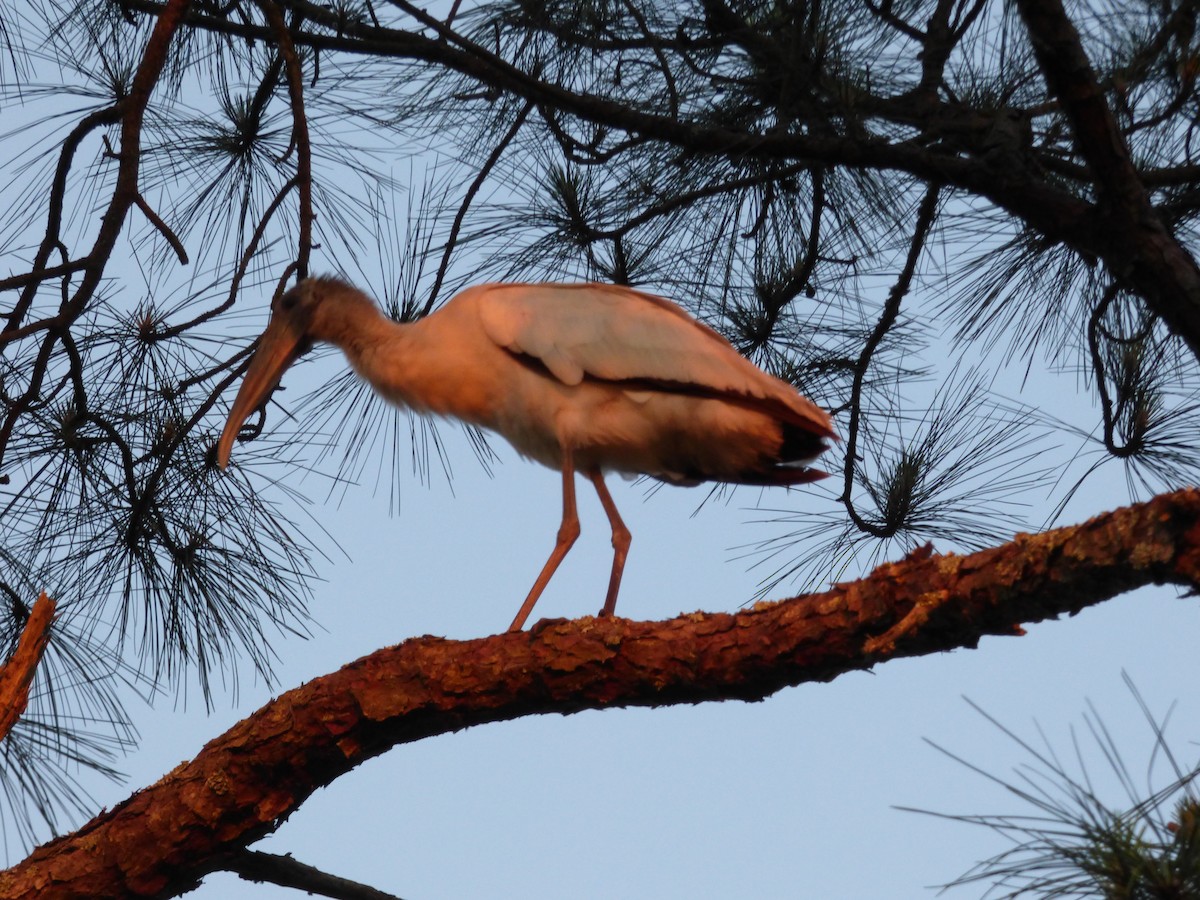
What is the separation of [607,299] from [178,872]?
192 cm

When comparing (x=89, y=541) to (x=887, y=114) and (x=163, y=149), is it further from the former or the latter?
(x=887, y=114)

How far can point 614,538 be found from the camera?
4395 millimetres

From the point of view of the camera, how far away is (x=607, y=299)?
4.30m

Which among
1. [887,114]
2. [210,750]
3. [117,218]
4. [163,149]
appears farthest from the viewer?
[163,149]

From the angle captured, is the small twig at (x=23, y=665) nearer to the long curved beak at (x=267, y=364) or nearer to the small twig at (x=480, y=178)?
the long curved beak at (x=267, y=364)

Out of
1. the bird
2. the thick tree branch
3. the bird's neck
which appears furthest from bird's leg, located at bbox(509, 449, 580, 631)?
the thick tree branch

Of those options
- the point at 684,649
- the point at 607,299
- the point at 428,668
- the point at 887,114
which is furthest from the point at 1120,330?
the point at 428,668

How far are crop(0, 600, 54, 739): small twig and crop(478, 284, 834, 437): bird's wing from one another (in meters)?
1.58

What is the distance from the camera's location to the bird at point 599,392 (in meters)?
4.07

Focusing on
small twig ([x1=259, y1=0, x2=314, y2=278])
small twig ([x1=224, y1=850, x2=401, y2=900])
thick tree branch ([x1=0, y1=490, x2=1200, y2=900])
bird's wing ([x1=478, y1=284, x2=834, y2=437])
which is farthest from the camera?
bird's wing ([x1=478, y1=284, x2=834, y2=437])

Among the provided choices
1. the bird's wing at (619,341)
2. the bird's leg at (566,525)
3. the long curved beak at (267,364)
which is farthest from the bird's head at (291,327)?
the bird's leg at (566,525)

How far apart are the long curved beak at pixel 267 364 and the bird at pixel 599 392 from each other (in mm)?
12

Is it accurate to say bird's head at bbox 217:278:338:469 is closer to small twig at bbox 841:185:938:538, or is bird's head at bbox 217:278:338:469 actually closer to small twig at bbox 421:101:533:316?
small twig at bbox 421:101:533:316

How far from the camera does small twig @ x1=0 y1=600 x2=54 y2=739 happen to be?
3.00m
